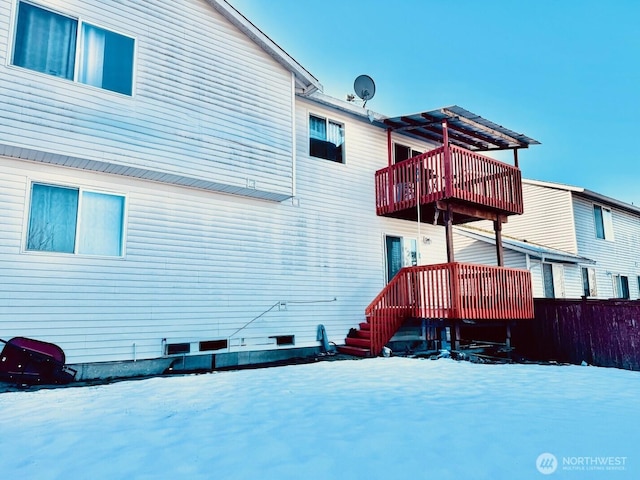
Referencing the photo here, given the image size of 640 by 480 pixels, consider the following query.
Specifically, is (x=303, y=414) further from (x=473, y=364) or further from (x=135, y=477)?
(x=473, y=364)

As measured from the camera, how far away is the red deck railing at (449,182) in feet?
32.9

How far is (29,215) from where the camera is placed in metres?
6.75

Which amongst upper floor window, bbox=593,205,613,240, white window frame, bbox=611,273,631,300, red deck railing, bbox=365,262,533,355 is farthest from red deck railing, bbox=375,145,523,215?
white window frame, bbox=611,273,631,300

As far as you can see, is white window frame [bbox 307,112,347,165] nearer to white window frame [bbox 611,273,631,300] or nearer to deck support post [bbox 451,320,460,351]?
deck support post [bbox 451,320,460,351]

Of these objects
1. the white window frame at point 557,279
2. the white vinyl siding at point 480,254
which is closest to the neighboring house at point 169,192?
the white vinyl siding at point 480,254

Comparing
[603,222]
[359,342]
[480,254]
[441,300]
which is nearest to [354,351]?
[359,342]

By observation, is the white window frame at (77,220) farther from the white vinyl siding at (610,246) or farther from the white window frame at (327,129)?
the white vinyl siding at (610,246)

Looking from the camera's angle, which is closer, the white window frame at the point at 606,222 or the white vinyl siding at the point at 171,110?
the white vinyl siding at the point at 171,110

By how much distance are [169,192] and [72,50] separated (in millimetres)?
2816

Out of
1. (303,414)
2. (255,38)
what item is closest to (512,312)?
(303,414)

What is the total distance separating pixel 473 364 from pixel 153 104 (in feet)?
26.0

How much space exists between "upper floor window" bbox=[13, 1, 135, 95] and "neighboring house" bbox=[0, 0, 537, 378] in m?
0.02

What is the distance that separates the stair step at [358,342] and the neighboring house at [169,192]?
23cm

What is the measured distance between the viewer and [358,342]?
9805 millimetres
